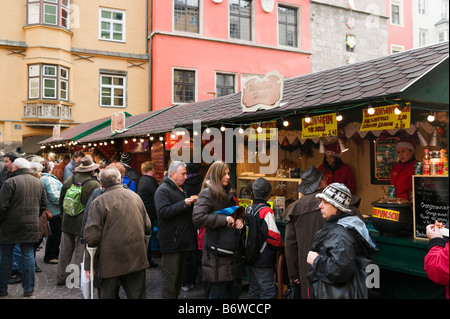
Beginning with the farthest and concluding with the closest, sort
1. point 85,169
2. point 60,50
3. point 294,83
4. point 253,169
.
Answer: point 60,50 < point 253,169 < point 294,83 < point 85,169

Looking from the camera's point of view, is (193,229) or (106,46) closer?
(193,229)

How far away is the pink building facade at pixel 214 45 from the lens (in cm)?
1844

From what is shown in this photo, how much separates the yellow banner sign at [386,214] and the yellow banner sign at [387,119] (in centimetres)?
91

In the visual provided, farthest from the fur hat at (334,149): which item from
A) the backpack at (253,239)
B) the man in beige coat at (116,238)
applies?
the man in beige coat at (116,238)

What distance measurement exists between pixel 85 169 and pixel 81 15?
15669mm

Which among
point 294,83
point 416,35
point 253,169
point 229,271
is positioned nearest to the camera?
point 229,271

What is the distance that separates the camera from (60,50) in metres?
17.9

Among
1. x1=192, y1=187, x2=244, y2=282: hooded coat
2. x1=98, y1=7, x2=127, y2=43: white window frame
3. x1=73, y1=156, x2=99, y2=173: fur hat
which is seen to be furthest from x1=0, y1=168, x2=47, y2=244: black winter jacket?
x1=98, y1=7, x2=127, y2=43: white window frame

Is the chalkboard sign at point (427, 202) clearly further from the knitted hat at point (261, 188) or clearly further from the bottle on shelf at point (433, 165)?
the knitted hat at point (261, 188)

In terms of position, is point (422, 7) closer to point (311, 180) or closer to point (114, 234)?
point (311, 180)

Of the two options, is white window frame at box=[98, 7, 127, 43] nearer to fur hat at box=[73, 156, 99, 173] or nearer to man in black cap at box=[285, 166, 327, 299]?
fur hat at box=[73, 156, 99, 173]

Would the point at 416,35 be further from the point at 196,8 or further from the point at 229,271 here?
the point at 229,271

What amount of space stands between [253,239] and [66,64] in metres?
17.1
